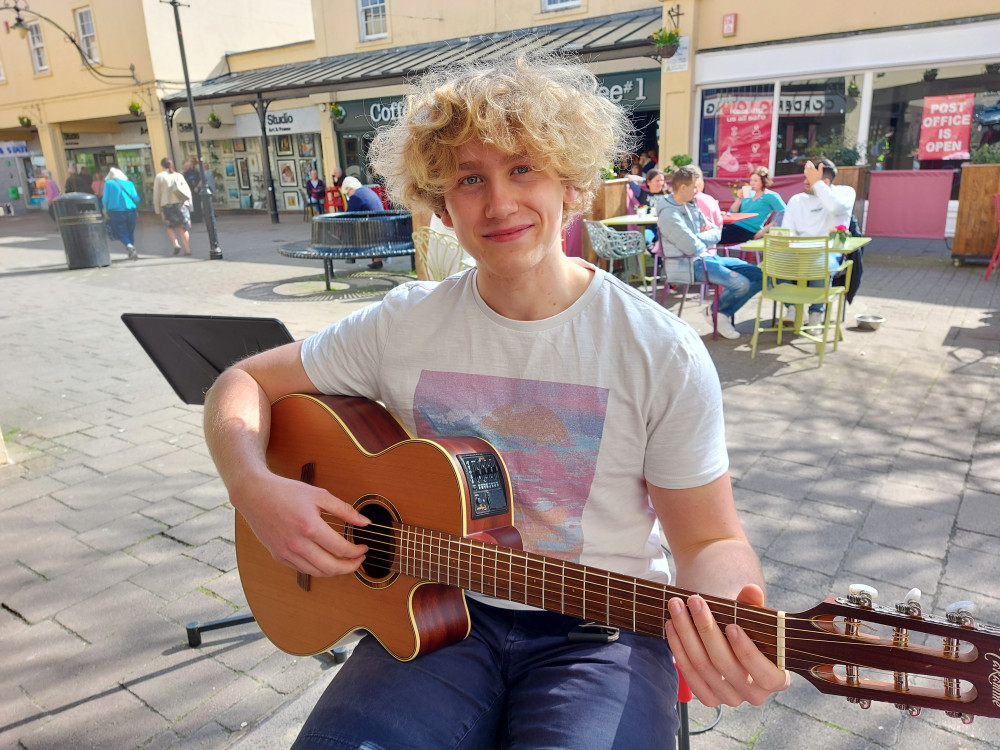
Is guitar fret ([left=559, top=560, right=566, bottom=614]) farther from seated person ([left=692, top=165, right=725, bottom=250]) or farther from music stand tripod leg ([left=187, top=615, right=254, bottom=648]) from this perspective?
seated person ([left=692, top=165, right=725, bottom=250])

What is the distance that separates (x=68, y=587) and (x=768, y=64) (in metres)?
12.8

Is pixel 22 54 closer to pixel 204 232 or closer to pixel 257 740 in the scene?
pixel 204 232

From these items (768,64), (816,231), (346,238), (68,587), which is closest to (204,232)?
(346,238)

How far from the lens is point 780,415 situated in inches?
186

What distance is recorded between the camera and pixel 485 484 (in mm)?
1490

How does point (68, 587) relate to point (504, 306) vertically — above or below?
below

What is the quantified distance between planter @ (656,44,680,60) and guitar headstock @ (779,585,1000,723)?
1285 centimetres

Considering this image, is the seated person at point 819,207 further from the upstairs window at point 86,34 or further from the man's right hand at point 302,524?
the upstairs window at point 86,34

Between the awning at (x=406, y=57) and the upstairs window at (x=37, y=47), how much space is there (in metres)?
6.97

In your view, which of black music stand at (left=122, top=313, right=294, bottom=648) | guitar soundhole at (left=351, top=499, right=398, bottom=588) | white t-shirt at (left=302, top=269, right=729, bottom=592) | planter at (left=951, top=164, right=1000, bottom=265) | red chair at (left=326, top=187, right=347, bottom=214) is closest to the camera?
white t-shirt at (left=302, top=269, right=729, bottom=592)

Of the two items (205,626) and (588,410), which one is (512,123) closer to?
(588,410)

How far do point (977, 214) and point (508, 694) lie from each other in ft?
35.3

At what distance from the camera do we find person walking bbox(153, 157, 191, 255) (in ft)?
43.4

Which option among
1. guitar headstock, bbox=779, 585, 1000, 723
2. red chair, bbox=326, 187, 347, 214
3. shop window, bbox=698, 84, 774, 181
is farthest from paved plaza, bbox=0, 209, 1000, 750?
red chair, bbox=326, 187, 347, 214
